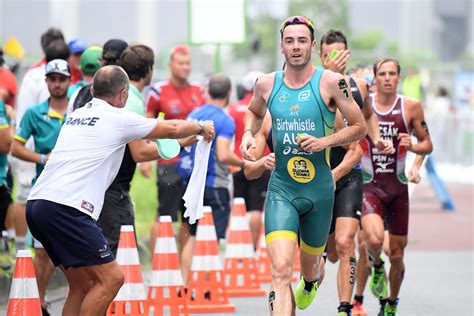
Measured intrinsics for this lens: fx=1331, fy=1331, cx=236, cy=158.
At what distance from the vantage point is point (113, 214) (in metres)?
10.3

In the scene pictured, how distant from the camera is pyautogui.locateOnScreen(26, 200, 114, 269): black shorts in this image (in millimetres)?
8547

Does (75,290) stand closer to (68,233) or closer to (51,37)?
(68,233)

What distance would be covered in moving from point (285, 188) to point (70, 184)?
159cm

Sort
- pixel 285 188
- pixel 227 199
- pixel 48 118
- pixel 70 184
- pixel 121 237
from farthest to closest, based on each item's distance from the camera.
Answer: pixel 227 199, pixel 48 118, pixel 121 237, pixel 285 188, pixel 70 184

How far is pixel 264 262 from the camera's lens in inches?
598

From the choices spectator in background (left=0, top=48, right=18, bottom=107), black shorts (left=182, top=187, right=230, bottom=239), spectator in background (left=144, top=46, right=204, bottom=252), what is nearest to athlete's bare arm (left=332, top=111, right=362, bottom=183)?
black shorts (left=182, top=187, right=230, bottom=239)

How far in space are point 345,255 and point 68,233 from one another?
286cm

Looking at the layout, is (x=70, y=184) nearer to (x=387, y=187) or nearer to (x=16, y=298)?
(x=16, y=298)

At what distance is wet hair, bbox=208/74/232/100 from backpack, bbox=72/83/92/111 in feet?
9.47

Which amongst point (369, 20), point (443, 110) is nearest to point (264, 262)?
point (443, 110)

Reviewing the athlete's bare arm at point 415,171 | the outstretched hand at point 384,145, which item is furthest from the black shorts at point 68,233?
the athlete's bare arm at point 415,171

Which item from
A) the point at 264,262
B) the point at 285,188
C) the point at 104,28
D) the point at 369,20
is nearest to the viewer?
the point at 285,188

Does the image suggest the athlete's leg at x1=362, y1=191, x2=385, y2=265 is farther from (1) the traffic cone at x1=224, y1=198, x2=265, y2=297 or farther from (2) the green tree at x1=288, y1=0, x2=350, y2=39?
(2) the green tree at x1=288, y1=0, x2=350, y2=39

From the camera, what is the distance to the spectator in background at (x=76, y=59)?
13.5 m
